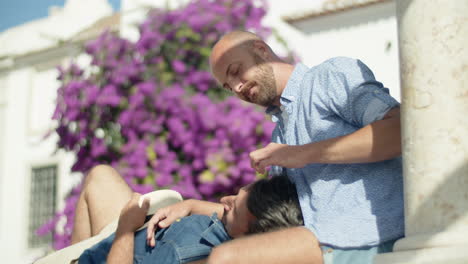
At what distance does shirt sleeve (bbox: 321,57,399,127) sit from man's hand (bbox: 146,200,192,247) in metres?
1.15

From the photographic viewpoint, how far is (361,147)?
2342 mm

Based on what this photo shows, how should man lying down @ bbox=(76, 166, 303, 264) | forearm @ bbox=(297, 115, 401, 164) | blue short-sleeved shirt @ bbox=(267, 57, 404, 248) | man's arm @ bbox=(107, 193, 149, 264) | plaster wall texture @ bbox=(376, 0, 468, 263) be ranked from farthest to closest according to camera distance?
man's arm @ bbox=(107, 193, 149, 264) → man lying down @ bbox=(76, 166, 303, 264) → blue short-sleeved shirt @ bbox=(267, 57, 404, 248) → forearm @ bbox=(297, 115, 401, 164) → plaster wall texture @ bbox=(376, 0, 468, 263)

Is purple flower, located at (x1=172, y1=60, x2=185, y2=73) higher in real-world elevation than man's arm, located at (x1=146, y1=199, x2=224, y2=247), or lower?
higher

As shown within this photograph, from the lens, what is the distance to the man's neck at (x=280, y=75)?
3.01 m

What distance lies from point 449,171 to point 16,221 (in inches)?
642

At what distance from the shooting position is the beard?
9.80ft

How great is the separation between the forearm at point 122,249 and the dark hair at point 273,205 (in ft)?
1.92

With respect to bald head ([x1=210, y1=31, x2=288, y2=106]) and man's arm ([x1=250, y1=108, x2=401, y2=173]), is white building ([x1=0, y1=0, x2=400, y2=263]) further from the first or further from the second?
man's arm ([x1=250, y1=108, x2=401, y2=173])

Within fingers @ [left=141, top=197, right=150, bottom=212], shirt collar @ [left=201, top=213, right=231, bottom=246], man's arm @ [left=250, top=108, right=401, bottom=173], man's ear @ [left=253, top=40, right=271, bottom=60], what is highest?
man's ear @ [left=253, top=40, right=271, bottom=60]

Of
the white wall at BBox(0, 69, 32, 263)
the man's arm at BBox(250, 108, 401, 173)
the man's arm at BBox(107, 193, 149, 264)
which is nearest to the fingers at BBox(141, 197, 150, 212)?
the man's arm at BBox(107, 193, 149, 264)

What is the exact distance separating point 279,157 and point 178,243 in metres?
0.85

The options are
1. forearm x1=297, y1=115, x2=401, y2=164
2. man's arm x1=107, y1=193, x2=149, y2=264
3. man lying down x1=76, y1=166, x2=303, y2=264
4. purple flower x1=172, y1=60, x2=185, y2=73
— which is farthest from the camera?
purple flower x1=172, y1=60, x2=185, y2=73

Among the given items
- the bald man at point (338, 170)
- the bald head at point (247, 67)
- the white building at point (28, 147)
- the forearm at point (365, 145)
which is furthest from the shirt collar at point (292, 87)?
the white building at point (28, 147)

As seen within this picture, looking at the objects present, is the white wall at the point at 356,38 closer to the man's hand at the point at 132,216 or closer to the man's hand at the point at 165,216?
the man's hand at the point at 165,216
